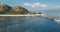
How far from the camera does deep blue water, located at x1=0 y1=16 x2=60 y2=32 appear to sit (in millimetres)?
3105

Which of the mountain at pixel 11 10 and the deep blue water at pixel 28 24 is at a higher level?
the mountain at pixel 11 10

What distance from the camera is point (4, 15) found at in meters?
3.38

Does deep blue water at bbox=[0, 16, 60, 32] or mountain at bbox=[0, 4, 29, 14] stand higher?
mountain at bbox=[0, 4, 29, 14]

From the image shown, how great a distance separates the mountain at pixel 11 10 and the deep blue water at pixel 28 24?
0.18 m

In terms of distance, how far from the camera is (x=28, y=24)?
3.18 metres

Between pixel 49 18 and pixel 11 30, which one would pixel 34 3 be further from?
pixel 11 30

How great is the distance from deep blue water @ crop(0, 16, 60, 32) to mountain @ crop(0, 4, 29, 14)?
0.59ft

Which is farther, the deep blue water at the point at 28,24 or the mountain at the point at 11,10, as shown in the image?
the mountain at the point at 11,10

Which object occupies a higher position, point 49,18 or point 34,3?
point 34,3

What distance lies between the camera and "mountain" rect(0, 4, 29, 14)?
3346 mm

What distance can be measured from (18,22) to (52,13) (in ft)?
3.30

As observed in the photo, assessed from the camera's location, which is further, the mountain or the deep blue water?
the mountain

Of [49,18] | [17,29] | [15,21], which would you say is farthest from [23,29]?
[49,18]

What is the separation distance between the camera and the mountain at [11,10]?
3346mm
